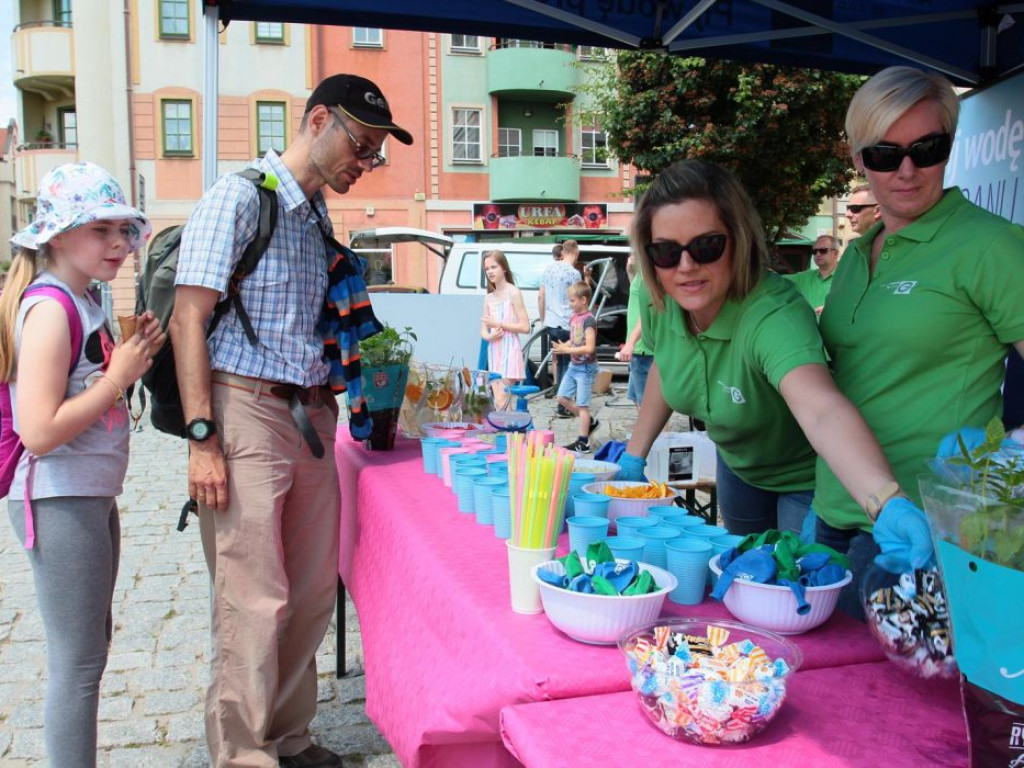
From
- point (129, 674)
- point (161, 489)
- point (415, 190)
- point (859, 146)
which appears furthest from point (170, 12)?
point (859, 146)

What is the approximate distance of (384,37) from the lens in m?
22.3

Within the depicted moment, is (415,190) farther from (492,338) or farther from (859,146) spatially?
(859,146)

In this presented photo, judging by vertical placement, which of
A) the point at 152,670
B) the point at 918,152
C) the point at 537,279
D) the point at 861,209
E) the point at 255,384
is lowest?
the point at 152,670

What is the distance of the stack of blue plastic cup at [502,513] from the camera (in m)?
2.00

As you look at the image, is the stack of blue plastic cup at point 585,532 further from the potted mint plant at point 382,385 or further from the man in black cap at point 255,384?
the potted mint plant at point 382,385

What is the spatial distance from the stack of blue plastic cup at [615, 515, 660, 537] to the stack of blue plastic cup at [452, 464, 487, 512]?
51cm

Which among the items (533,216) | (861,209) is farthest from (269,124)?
(861,209)

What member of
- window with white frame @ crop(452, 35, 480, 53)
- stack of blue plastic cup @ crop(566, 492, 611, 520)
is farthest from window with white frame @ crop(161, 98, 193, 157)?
stack of blue plastic cup @ crop(566, 492, 611, 520)

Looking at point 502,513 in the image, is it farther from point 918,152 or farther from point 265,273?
point 918,152

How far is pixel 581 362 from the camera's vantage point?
814cm

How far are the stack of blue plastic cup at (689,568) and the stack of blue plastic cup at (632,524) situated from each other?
0.16 meters

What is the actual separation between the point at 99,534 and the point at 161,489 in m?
4.51

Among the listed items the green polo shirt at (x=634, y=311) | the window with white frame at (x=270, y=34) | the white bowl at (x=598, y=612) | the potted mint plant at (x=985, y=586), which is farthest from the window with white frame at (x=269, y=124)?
the potted mint plant at (x=985, y=586)

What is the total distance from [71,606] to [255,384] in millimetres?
675
